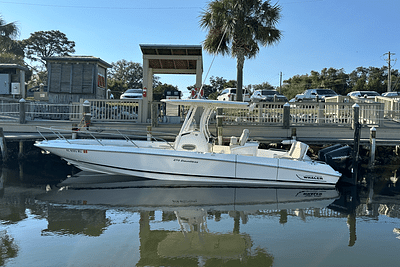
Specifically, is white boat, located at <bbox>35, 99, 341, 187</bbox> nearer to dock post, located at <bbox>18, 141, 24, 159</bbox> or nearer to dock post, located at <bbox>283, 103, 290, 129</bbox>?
dock post, located at <bbox>283, 103, 290, 129</bbox>

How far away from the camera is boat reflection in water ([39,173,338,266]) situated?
5.41 m

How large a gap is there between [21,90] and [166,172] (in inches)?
631

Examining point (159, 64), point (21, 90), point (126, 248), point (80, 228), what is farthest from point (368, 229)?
point (21, 90)

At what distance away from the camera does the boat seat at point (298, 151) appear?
9.21 meters

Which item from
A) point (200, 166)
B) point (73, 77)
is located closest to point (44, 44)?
point (73, 77)

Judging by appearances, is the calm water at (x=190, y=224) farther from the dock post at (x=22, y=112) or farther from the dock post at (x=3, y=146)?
the dock post at (x=22, y=112)

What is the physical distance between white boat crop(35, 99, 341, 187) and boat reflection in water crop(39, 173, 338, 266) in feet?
0.90

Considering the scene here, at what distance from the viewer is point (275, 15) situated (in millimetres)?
15648

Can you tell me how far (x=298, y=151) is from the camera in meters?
9.28

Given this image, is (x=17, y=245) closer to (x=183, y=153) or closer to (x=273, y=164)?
(x=183, y=153)

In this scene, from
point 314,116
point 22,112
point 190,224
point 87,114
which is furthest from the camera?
point 22,112

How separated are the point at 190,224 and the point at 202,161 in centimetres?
270

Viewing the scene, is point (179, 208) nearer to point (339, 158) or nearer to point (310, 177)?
point (310, 177)

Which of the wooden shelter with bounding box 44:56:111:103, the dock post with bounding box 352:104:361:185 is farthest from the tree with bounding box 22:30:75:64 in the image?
the dock post with bounding box 352:104:361:185
